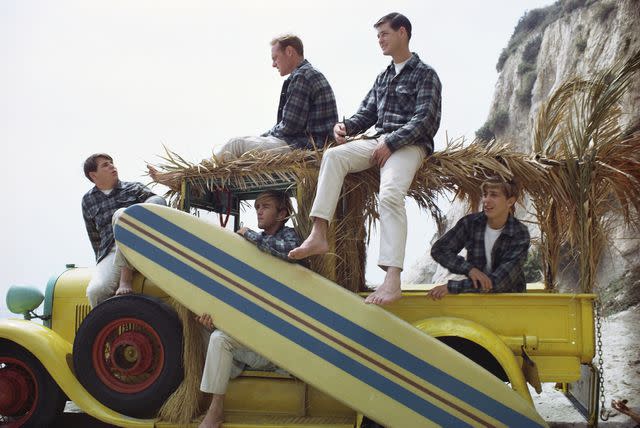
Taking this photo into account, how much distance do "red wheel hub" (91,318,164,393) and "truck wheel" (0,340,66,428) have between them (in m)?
0.47

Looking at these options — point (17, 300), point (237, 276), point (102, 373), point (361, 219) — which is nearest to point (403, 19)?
point (361, 219)

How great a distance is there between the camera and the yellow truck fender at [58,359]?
429 centimetres

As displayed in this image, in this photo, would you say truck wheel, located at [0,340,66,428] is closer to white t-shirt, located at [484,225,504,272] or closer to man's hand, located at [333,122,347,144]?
man's hand, located at [333,122,347,144]

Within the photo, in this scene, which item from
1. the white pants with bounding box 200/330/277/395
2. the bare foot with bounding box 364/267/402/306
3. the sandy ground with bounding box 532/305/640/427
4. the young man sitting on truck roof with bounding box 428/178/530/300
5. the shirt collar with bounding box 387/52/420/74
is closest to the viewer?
the bare foot with bounding box 364/267/402/306

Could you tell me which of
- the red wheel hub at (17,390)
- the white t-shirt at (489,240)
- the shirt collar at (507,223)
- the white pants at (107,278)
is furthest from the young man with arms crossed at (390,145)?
the red wheel hub at (17,390)

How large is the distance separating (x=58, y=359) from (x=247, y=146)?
7.25ft

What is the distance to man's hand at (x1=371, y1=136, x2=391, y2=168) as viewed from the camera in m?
4.25

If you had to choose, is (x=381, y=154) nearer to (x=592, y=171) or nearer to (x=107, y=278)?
(x=592, y=171)

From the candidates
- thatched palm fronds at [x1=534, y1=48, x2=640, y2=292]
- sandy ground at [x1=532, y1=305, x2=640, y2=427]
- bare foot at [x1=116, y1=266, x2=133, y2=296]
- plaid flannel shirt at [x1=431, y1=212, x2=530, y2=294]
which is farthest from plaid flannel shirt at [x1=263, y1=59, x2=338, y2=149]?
sandy ground at [x1=532, y1=305, x2=640, y2=427]

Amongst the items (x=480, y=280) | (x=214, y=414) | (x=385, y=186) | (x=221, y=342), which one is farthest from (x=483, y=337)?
(x=214, y=414)

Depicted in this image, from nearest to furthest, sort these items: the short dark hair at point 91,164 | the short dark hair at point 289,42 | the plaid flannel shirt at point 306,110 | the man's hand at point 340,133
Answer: the man's hand at point 340,133 → the plaid flannel shirt at point 306,110 → the short dark hair at point 289,42 → the short dark hair at point 91,164

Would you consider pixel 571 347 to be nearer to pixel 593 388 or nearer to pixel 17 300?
pixel 593 388

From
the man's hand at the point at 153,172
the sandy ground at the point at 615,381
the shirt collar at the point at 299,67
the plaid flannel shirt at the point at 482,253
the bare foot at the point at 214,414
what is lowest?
the sandy ground at the point at 615,381

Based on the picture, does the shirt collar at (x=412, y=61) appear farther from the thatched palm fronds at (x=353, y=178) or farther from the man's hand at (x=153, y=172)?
the man's hand at (x=153, y=172)
